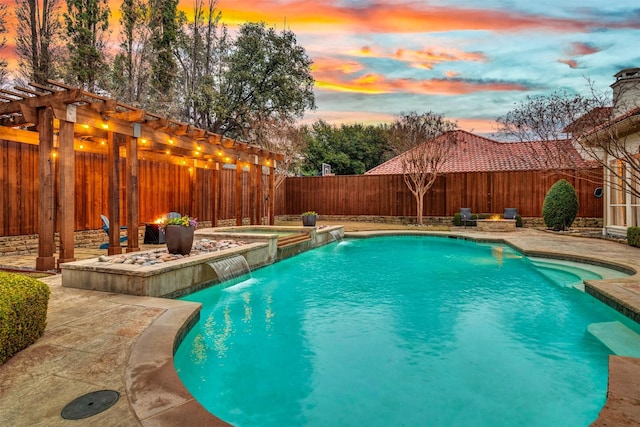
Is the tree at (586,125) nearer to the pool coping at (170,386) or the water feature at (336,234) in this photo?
the pool coping at (170,386)

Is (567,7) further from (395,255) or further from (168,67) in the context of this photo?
(168,67)

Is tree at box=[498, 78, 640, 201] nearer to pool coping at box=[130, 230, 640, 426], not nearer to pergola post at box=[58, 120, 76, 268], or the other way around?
pool coping at box=[130, 230, 640, 426]

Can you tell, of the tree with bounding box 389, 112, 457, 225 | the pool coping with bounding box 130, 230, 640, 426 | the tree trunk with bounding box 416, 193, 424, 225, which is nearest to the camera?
the pool coping with bounding box 130, 230, 640, 426

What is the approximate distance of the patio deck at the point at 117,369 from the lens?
→ 171 cm

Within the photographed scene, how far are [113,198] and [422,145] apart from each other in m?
11.9

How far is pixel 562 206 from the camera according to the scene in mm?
11312

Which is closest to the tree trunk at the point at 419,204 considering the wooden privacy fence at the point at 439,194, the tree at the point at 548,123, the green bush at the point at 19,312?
the wooden privacy fence at the point at 439,194

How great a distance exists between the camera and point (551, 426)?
7.12ft

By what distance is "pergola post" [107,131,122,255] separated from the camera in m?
6.24

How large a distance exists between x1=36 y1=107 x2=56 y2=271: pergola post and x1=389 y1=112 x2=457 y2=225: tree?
12346 mm

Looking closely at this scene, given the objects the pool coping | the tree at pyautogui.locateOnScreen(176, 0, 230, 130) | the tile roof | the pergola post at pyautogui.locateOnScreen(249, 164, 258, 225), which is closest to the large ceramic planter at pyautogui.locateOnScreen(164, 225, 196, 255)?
the pool coping

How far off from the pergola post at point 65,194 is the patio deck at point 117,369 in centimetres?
180

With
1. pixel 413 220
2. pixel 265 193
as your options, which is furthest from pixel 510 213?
pixel 265 193

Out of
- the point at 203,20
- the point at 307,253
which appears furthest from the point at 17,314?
the point at 203,20
